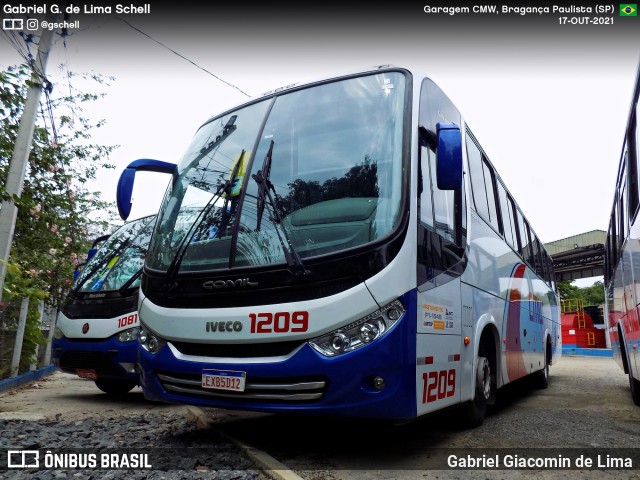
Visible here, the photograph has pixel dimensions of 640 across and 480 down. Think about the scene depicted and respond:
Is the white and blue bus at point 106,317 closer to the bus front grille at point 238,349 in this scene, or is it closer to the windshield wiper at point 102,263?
the windshield wiper at point 102,263

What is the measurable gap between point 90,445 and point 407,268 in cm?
289

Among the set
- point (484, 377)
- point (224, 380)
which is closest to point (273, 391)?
point (224, 380)

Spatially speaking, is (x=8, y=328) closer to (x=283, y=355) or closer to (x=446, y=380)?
(x=283, y=355)

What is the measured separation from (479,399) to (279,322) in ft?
8.56

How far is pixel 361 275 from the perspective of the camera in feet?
12.0

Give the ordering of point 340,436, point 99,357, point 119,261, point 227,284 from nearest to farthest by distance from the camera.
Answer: point 227,284 < point 340,436 < point 99,357 < point 119,261

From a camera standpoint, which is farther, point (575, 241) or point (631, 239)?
point (575, 241)

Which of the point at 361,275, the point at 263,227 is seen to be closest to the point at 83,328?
the point at 263,227

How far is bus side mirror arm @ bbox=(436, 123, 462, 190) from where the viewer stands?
154 inches

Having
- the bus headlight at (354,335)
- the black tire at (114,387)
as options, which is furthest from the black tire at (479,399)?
the black tire at (114,387)

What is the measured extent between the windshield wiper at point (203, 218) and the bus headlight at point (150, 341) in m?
0.47

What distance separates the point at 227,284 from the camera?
401 cm

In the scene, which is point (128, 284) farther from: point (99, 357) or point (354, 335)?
A: point (354, 335)

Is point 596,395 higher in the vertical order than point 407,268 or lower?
lower
